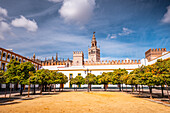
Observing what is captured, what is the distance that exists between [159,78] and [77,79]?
21674 millimetres

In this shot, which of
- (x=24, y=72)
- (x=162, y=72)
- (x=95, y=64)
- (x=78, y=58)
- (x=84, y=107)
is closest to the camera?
(x=84, y=107)

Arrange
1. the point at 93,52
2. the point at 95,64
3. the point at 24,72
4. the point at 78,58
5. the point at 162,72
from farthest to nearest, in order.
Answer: the point at 93,52 < the point at 78,58 < the point at 95,64 < the point at 24,72 < the point at 162,72

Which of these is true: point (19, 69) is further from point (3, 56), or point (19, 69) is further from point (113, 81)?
point (113, 81)

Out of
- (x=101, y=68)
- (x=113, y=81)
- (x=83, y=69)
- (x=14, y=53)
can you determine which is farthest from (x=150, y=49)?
(x=14, y=53)

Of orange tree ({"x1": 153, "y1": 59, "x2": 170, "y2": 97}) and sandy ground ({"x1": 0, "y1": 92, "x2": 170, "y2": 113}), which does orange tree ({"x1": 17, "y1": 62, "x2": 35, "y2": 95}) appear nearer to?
sandy ground ({"x1": 0, "y1": 92, "x2": 170, "y2": 113})

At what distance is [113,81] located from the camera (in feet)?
98.0

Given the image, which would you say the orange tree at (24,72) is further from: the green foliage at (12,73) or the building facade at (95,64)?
the building facade at (95,64)

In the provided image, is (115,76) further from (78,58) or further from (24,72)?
(78,58)

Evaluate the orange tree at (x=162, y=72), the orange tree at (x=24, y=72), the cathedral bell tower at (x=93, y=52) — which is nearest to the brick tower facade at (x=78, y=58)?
the cathedral bell tower at (x=93, y=52)

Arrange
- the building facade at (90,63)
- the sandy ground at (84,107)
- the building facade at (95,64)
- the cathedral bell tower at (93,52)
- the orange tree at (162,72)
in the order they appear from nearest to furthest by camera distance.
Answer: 1. the sandy ground at (84,107)
2. the orange tree at (162,72)
3. the building facade at (90,63)
4. the building facade at (95,64)
5. the cathedral bell tower at (93,52)

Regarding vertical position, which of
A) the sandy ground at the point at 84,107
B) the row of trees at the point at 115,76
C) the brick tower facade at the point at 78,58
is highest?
the brick tower facade at the point at 78,58

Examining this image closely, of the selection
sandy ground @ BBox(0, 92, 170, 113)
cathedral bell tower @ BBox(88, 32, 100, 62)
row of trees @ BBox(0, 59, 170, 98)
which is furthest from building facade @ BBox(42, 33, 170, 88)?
sandy ground @ BBox(0, 92, 170, 113)

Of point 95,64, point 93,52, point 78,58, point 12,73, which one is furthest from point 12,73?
point 93,52

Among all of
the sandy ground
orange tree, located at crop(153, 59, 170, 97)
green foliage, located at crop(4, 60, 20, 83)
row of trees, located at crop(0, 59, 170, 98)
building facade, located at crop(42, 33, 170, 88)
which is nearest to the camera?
the sandy ground
